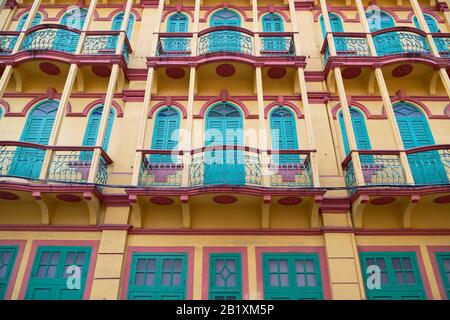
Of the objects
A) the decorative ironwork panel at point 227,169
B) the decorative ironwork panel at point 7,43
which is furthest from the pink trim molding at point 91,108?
the decorative ironwork panel at point 227,169

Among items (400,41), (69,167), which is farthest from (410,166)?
(69,167)

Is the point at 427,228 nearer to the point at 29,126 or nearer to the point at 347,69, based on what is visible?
the point at 347,69

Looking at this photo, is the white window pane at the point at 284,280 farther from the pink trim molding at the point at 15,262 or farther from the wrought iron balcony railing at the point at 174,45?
the wrought iron balcony railing at the point at 174,45

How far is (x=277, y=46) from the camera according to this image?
36.5ft

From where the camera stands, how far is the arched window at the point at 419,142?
8.47m

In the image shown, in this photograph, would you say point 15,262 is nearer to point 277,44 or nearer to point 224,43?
point 224,43

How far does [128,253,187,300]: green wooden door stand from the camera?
7.84 m

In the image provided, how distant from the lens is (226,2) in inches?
507

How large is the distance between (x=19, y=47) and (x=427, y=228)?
495 inches

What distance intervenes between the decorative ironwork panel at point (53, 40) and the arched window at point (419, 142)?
10327mm

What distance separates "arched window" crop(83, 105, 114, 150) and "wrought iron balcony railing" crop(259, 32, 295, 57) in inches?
206
